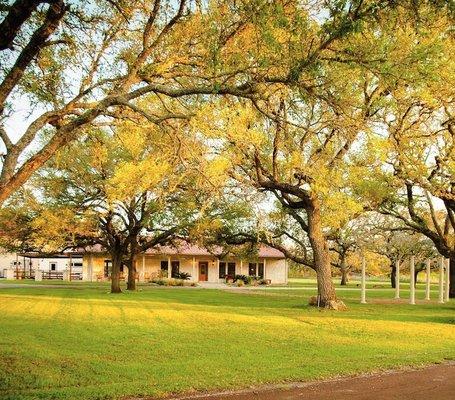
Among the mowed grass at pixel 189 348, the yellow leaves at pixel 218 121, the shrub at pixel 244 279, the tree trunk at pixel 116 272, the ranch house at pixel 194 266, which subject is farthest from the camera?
the ranch house at pixel 194 266

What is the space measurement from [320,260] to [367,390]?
1771cm

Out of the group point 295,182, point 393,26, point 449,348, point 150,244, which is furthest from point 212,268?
point 393,26

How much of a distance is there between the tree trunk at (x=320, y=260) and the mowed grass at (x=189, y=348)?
2.94 m

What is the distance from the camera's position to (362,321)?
20.4 m

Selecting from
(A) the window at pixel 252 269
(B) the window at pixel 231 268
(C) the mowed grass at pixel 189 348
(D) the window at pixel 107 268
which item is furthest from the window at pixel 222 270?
(C) the mowed grass at pixel 189 348

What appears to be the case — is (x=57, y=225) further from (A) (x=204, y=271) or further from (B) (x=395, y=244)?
(A) (x=204, y=271)

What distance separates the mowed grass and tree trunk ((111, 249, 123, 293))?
43.1ft

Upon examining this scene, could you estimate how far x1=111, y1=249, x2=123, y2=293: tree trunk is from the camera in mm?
36469

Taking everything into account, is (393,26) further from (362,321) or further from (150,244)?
(150,244)

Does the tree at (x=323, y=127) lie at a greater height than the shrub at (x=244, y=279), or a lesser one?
greater

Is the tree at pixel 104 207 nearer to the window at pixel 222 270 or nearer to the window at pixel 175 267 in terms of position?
the window at pixel 175 267

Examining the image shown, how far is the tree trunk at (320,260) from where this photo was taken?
26.2m

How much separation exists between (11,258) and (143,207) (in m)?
56.0

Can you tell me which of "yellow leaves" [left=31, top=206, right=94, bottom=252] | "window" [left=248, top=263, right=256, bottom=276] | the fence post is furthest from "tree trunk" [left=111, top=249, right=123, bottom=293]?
"window" [left=248, top=263, right=256, bottom=276]
